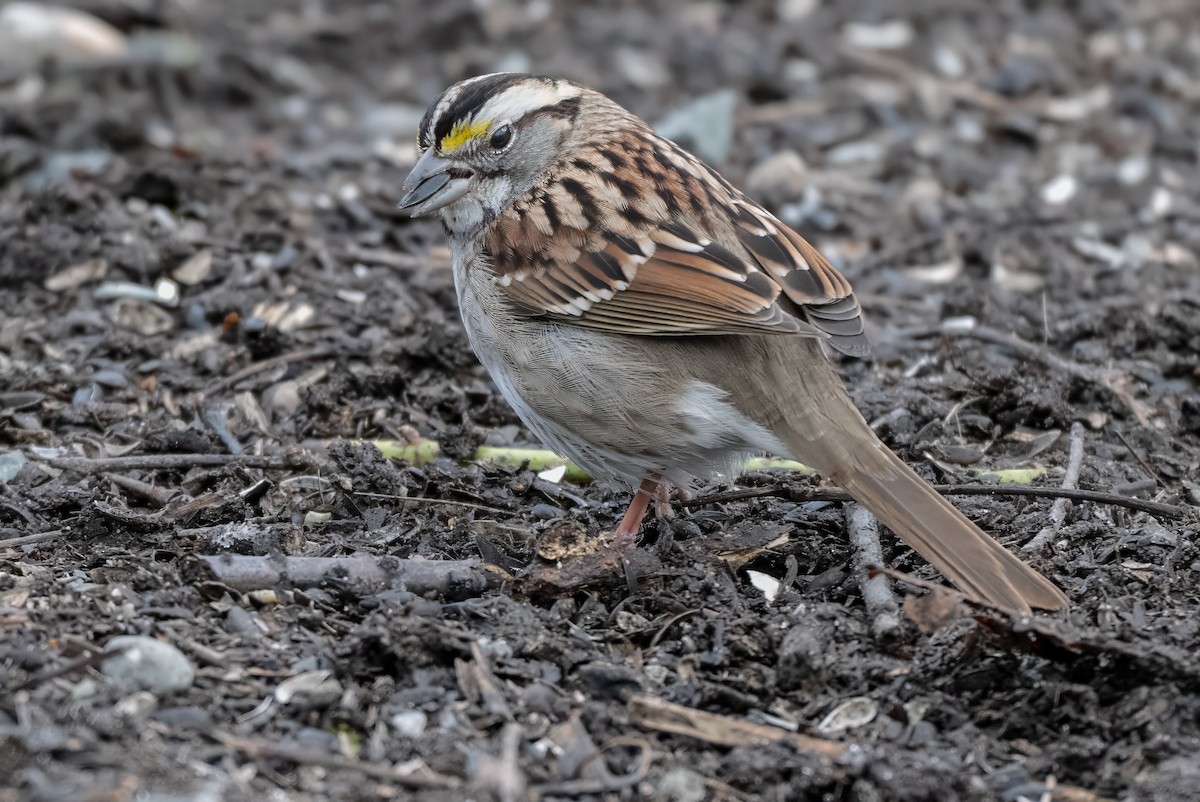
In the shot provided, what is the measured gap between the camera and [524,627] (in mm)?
3779

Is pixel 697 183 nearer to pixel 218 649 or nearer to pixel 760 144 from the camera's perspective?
pixel 218 649

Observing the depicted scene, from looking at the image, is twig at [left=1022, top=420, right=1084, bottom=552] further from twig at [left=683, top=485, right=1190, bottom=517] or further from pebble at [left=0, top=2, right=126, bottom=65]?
pebble at [left=0, top=2, right=126, bottom=65]

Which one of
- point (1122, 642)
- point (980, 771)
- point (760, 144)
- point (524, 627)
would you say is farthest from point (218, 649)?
point (760, 144)

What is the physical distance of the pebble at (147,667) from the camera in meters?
3.40

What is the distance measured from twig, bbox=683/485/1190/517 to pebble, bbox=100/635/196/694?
6.12 feet

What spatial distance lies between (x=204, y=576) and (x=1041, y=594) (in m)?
2.13

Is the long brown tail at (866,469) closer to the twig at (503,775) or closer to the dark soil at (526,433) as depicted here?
the dark soil at (526,433)

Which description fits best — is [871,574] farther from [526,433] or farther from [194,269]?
[194,269]

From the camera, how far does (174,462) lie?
470cm

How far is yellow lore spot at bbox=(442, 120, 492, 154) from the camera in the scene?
475cm

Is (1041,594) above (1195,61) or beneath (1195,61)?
beneath

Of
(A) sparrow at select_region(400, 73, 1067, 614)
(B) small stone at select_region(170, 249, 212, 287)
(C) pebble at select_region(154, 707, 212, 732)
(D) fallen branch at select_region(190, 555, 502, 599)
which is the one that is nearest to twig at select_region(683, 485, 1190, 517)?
(A) sparrow at select_region(400, 73, 1067, 614)

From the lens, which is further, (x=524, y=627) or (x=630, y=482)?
(x=630, y=482)

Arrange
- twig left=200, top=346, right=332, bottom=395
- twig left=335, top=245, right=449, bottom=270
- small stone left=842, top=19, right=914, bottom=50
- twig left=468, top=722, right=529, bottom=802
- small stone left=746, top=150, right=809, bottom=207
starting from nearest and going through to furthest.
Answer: twig left=468, top=722, right=529, bottom=802
twig left=200, top=346, right=332, bottom=395
twig left=335, top=245, right=449, bottom=270
small stone left=746, top=150, right=809, bottom=207
small stone left=842, top=19, right=914, bottom=50
